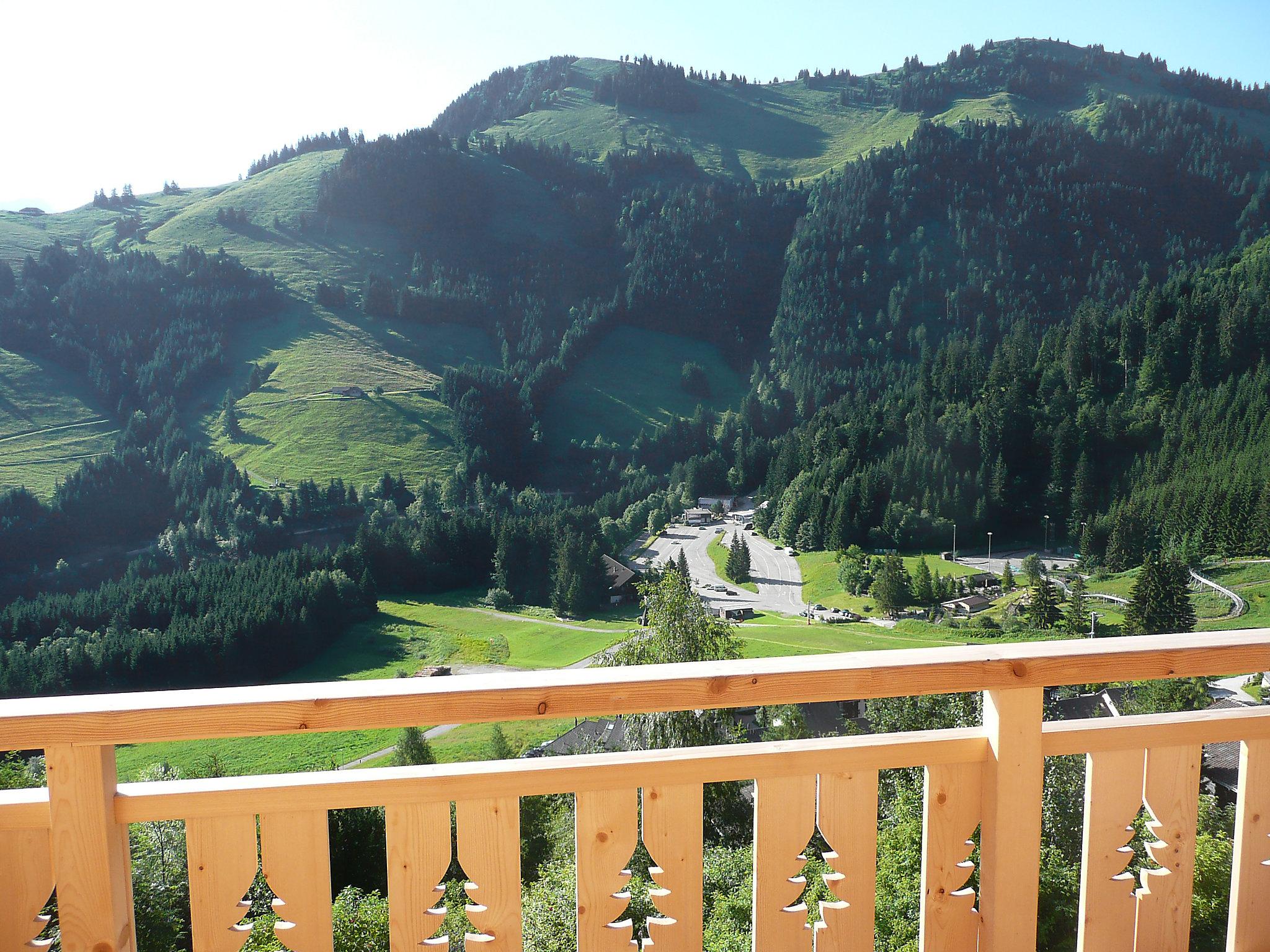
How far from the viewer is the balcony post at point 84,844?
86cm

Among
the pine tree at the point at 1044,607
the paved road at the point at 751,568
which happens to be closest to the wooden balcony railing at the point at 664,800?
the pine tree at the point at 1044,607

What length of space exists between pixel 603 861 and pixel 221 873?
432mm

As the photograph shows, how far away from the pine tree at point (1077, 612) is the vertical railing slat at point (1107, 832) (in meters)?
26.2

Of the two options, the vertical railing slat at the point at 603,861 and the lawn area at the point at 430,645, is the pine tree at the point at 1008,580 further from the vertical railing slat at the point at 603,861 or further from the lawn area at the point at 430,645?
the vertical railing slat at the point at 603,861

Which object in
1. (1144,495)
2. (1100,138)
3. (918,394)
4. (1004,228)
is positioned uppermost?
(1100,138)

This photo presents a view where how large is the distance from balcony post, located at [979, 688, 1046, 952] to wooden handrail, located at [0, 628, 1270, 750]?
0.04 meters

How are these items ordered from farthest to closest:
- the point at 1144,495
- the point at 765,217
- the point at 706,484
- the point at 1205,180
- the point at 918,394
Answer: the point at 765,217, the point at 1205,180, the point at 706,484, the point at 918,394, the point at 1144,495

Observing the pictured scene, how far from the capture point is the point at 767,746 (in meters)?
0.99

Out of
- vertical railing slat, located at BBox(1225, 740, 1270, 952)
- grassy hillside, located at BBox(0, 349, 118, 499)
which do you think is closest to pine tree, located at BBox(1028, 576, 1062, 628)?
vertical railing slat, located at BBox(1225, 740, 1270, 952)

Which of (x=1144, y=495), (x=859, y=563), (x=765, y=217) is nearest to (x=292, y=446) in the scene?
(x=859, y=563)

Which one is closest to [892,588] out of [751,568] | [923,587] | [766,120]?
[923,587]

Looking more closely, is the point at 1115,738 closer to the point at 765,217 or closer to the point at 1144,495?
the point at 1144,495

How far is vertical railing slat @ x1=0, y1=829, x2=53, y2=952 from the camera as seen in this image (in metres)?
0.87

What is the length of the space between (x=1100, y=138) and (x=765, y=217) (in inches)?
1079
